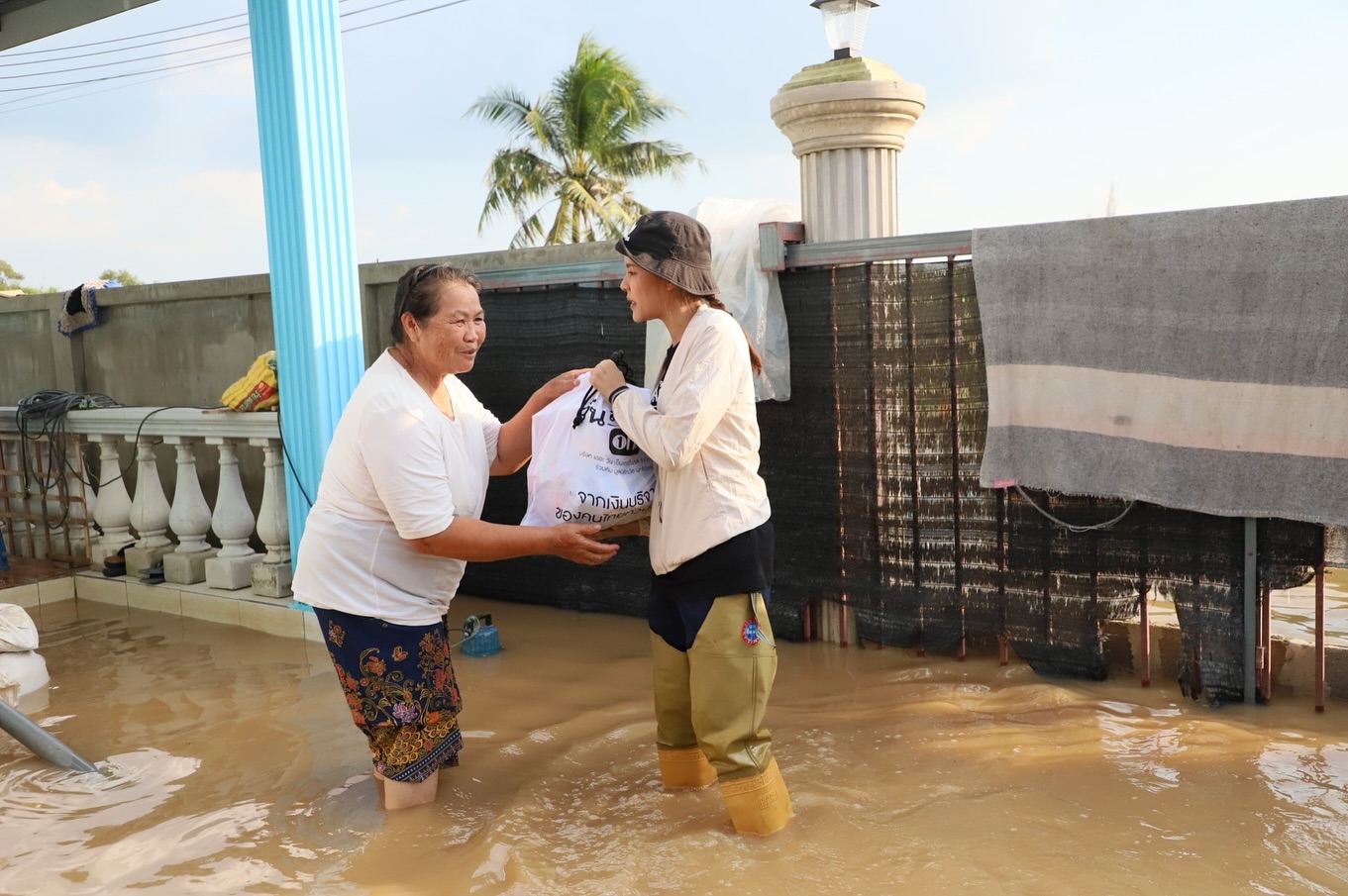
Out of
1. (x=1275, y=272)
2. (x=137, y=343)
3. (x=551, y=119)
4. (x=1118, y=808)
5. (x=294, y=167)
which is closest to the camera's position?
(x=1118, y=808)

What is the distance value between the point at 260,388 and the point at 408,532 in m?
3.13

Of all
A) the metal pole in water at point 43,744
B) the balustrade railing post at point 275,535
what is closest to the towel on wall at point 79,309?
the balustrade railing post at point 275,535

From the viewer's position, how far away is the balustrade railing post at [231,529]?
6.38 meters

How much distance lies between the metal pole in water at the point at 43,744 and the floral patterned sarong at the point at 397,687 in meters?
1.32

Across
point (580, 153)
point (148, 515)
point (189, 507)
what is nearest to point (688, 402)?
point (189, 507)

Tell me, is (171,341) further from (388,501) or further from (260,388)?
(388,501)

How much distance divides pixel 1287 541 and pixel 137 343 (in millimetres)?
7285

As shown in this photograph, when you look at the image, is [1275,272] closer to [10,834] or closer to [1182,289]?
[1182,289]

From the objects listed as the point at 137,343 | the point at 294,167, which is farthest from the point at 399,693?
the point at 137,343

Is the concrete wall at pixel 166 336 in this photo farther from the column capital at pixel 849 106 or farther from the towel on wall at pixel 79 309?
the column capital at pixel 849 106

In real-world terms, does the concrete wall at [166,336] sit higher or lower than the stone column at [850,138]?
lower

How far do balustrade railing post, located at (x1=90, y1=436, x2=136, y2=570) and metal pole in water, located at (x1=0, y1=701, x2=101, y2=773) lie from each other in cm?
305

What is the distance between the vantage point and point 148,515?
6.84m

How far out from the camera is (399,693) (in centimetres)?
355
